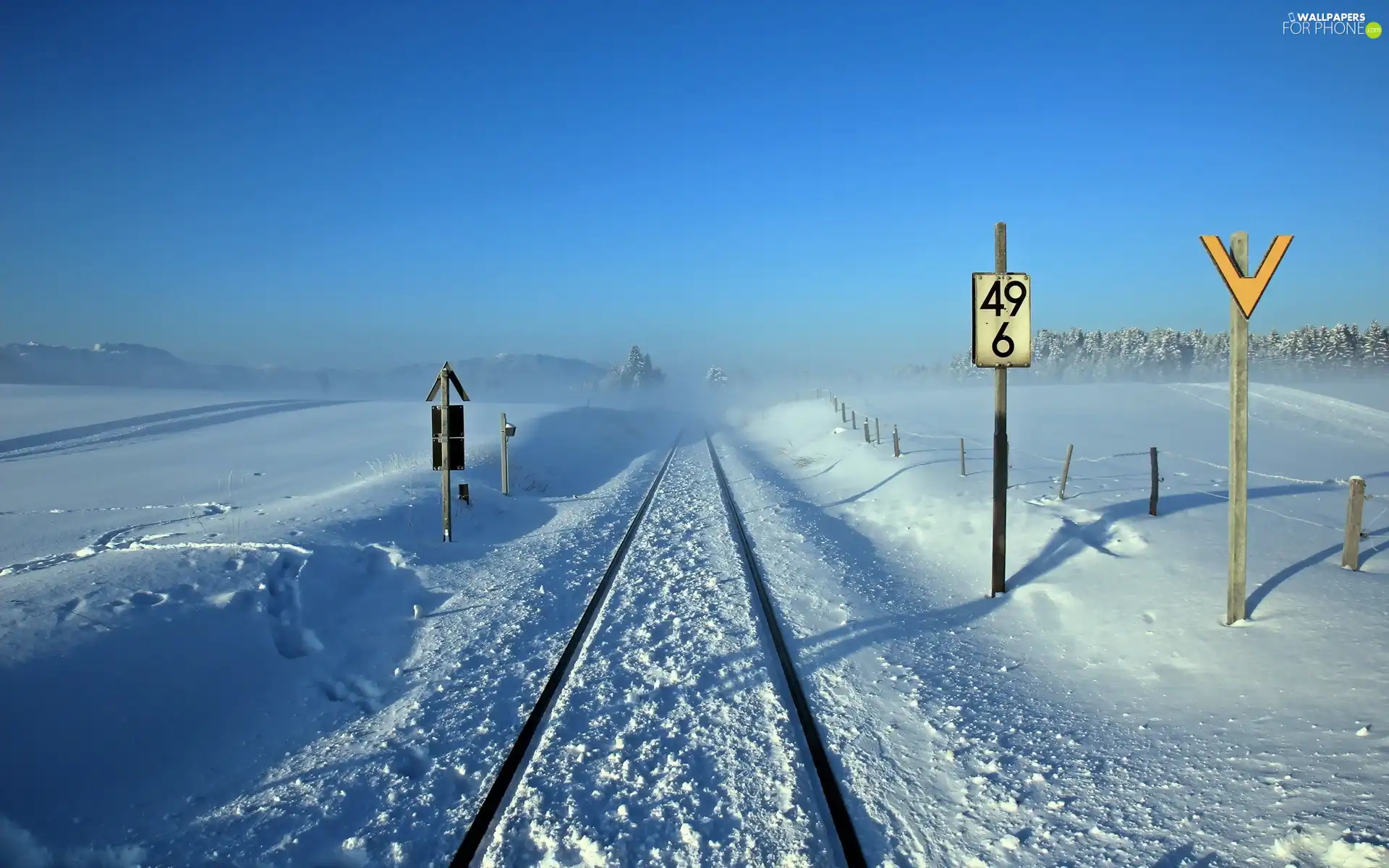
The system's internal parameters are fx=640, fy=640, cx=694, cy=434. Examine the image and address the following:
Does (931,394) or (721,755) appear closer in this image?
(721,755)

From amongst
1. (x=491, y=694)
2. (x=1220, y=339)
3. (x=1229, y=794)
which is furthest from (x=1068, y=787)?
(x=1220, y=339)

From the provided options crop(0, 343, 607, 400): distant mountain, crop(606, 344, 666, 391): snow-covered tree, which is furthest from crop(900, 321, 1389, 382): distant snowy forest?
crop(0, 343, 607, 400): distant mountain

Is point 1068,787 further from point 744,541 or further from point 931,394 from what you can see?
point 931,394

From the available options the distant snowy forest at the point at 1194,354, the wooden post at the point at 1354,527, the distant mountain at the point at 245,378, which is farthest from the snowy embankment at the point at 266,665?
the distant mountain at the point at 245,378

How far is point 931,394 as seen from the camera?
7225 cm

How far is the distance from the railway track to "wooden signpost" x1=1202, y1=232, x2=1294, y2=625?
4.58 metres

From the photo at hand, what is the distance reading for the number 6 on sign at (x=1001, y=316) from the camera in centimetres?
825

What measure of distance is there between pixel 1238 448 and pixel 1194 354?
13836cm

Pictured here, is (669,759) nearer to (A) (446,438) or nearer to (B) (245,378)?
(A) (446,438)

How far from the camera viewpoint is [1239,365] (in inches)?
254

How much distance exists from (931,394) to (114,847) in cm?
7503

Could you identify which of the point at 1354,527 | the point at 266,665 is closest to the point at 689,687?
the point at 266,665

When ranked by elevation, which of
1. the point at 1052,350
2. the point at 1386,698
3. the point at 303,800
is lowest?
the point at 303,800

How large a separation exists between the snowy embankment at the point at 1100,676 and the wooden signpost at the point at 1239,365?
20.0 inches
